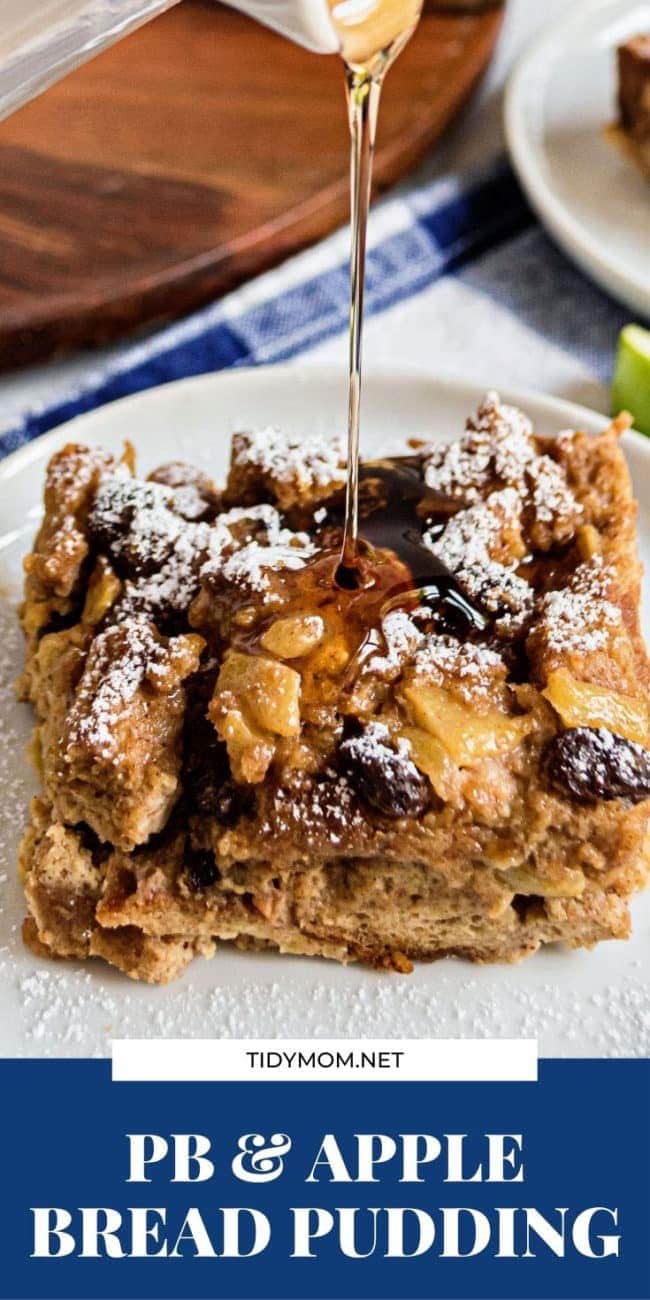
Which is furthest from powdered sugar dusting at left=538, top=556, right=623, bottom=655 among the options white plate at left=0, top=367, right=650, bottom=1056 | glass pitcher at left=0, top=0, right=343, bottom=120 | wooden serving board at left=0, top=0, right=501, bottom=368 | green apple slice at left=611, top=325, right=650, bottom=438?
wooden serving board at left=0, top=0, right=501, bottom=368

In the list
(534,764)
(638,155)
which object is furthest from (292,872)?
(638,155)

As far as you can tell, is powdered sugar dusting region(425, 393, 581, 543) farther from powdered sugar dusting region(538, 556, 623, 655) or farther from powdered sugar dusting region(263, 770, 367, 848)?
powdered sugar dusting region(263, 770, 367, 848)

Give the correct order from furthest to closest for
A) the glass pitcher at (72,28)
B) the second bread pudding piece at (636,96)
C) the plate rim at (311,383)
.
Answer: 1. the second bread pudding piece at (636,96)
2. the plate rim at (311,383)
3. the glass pitcher at (72,28)

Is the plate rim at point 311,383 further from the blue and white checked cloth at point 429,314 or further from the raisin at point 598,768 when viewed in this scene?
the raisin at point 598,768

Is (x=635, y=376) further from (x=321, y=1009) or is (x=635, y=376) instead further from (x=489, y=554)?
(x=321, y=1009)

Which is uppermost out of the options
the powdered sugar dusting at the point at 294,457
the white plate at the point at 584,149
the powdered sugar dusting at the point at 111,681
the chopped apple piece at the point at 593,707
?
the powdered sugar dusting at the point at 294,457

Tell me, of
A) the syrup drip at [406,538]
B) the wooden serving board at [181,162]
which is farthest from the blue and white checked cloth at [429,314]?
the syrup drip at [406,538]

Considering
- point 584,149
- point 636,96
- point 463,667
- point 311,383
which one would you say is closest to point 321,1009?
point 463,667
